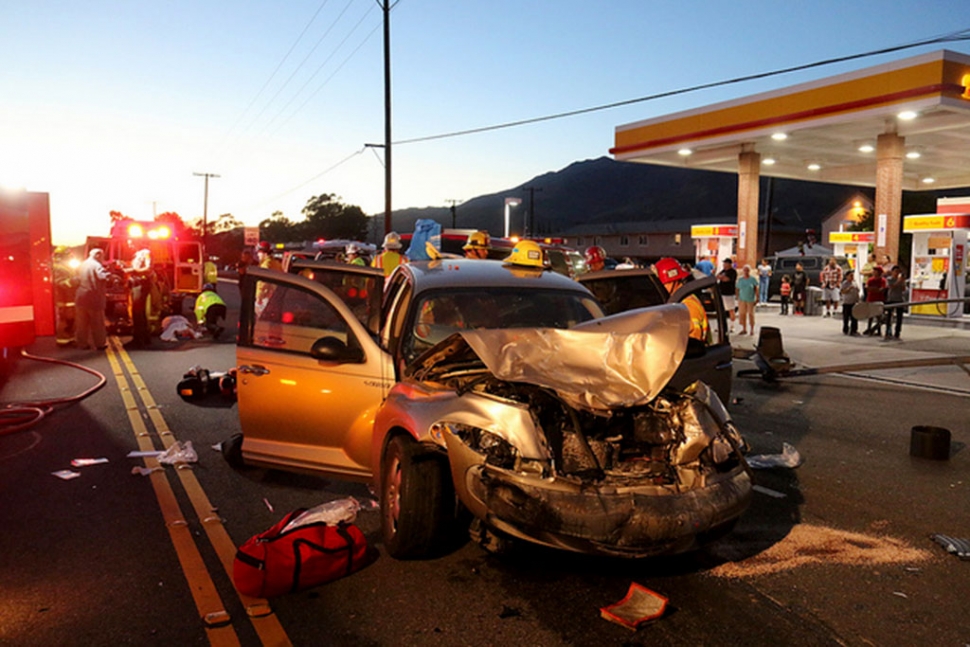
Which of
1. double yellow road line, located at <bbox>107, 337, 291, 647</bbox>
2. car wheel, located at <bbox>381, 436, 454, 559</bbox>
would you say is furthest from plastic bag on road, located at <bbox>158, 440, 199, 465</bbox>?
car wheel, located at <bbox>381, 436, 454, 559</bbox>

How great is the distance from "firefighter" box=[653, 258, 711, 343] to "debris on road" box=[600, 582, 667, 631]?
3630mm

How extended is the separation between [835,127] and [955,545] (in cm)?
2184

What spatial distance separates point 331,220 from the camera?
115 m

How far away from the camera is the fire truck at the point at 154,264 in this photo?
60.2 feet

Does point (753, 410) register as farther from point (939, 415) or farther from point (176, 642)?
point (176, 642)

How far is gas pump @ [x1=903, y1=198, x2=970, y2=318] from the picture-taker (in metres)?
22.3

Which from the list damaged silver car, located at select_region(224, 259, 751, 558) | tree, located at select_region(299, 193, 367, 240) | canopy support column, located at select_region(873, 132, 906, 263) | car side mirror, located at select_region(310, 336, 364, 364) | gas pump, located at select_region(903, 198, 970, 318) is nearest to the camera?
damaged silver car, located at select_region(224, 259, 751, 558)

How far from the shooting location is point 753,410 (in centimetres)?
959

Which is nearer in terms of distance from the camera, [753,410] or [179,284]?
[753,410]

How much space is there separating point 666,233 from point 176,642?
84.7 metres

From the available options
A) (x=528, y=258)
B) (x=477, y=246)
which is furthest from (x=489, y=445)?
(x=477, y=246)

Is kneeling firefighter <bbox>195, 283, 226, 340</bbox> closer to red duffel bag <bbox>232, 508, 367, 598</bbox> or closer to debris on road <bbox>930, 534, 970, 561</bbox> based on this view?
red duffel bag <bbox>232, 508, 367, 598</bbox>

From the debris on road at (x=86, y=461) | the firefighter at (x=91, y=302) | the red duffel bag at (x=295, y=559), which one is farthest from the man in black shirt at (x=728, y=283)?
the red duffel bag at (x=295, y=559)

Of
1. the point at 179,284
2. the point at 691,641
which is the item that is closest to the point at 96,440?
the point at 691,641
